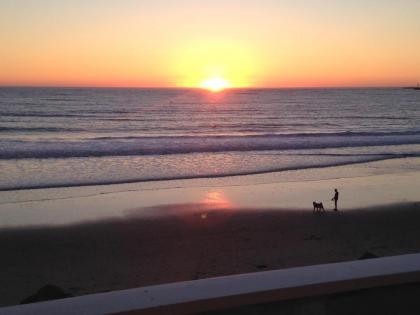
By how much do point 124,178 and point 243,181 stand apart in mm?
4478

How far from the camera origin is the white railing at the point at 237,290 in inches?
77.0

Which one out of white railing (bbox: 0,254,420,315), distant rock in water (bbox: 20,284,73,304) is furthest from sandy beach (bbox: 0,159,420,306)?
white railing (bbox: 0,254,420,315)

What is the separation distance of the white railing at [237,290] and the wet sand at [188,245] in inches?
239

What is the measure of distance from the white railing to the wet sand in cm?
608

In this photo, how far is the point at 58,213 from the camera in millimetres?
13258

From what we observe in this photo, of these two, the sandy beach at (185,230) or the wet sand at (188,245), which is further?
the sandy beach at (185,230)

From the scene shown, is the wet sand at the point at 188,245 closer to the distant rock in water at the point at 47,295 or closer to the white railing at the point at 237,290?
the distant rock in water at the point at 47,295

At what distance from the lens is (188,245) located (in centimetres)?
1049

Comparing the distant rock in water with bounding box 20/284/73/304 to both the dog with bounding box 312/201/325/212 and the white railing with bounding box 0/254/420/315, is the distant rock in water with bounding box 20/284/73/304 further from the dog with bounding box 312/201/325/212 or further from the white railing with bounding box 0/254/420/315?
the dog with bounding box 312/201/325/212

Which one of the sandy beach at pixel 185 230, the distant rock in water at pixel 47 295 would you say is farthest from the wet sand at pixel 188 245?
the distant rock in water at pixel 47 295

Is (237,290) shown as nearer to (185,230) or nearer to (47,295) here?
(47,295)

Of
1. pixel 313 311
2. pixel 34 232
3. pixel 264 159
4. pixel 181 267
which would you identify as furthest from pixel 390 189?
pixel 313 311

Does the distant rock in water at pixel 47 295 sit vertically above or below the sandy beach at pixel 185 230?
above

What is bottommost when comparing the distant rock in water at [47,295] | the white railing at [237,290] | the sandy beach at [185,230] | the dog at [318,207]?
the sandy beach at [185,230]
